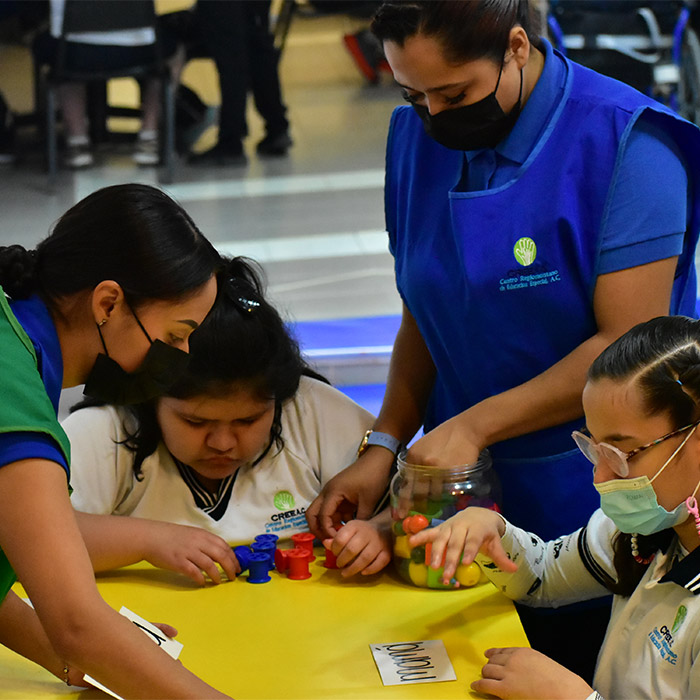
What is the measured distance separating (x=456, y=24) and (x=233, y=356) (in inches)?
28.7

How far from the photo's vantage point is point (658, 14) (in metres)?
6.27

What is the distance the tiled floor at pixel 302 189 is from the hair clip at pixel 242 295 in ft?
8.99

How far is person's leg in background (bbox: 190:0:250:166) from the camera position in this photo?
5734 millimetres

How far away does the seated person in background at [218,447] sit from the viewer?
188 centimetres

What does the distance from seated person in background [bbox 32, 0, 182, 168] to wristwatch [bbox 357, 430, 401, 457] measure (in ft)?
14.1

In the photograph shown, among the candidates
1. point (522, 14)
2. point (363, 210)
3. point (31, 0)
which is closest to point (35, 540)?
point (522, 14)

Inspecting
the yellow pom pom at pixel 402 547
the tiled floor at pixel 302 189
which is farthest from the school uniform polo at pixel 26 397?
the tiled floor at pixel 302 189

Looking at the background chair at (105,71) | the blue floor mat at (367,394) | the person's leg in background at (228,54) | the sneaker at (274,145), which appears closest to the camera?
the blue floor mat at (367,394)

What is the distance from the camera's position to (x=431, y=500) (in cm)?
164

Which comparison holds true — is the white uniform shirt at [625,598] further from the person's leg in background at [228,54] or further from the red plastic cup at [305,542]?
the person's leg in background at [228,54]

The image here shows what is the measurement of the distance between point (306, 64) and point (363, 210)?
1.13 m

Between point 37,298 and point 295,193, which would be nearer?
point 37,298

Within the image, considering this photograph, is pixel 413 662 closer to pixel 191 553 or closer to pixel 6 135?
pixel 191 553

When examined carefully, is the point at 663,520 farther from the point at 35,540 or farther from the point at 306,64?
the point at 306,64
